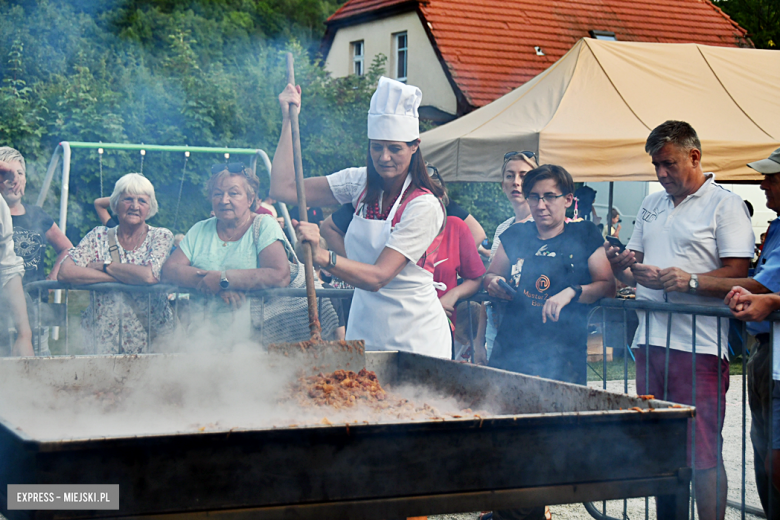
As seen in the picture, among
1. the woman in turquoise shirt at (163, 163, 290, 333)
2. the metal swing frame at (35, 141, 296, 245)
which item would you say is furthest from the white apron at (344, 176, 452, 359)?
the metal swing frame at (35, 141, 296, 245)

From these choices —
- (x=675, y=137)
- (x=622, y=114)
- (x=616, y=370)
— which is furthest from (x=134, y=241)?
(x=616, y=370)

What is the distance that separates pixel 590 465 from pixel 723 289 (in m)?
1.69

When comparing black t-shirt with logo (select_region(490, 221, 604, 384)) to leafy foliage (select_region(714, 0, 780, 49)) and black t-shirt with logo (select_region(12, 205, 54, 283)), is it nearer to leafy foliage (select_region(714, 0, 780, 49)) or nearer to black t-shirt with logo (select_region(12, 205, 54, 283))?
black t-shirt with logo (select_region(12, 205, 54, 283))

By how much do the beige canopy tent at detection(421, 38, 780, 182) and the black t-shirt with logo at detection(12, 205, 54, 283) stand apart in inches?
129

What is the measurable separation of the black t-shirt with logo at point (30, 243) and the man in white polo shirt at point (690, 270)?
376 centimetres

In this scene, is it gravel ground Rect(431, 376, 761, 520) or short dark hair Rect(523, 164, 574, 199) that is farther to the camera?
gravel ground Rect(431, 376, 761, 520)

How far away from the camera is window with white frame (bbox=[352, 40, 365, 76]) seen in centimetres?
2245

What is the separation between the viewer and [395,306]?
3076 millimetres

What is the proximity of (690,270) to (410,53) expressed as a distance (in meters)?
18.5

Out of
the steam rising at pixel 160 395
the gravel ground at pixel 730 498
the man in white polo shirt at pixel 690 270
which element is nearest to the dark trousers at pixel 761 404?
the man in white polo shirt at pixel 690 270

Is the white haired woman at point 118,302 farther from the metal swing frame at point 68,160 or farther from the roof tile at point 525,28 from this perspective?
the roof tile at point 525,28

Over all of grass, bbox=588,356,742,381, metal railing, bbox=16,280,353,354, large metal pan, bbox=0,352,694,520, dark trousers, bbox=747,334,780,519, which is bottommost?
grass, bbox=588,356,742,381

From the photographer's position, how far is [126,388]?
2.57 m

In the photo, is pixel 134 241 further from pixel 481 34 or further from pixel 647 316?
pixel 481 34
